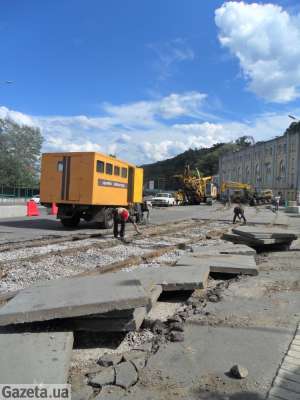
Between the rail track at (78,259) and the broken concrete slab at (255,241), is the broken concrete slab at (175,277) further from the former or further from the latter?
the broken concrete slab at (255,241)

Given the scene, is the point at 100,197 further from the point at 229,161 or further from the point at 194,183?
the point at 229,161

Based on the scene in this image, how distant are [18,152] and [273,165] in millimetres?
50185

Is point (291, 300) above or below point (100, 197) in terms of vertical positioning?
below

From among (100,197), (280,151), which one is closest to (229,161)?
(280,151)

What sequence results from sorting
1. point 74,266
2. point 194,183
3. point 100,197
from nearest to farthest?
point 74,266 < point 100,197 < point 194,183

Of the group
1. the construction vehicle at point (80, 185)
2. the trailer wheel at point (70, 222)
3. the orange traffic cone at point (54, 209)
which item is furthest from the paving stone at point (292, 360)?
the trailer wheel at point (70, 222)

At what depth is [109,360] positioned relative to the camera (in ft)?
15.0

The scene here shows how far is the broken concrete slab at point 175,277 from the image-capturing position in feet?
23.8

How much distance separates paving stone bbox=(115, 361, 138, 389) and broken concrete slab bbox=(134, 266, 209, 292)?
257 centimetres

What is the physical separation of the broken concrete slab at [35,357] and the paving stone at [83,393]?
150mm

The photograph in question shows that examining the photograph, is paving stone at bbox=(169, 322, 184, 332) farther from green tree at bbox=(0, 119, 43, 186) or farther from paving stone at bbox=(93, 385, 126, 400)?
green tree at bbox=(0, 119, 43, 186)

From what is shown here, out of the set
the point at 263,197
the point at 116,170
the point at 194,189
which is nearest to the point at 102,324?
the point at 116,170

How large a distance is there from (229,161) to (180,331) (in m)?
126

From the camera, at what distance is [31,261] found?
1075 centimetres
